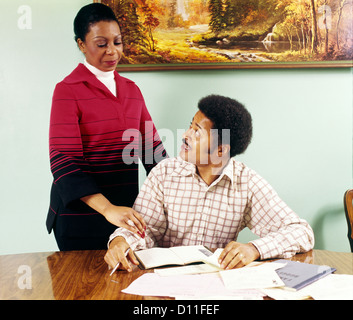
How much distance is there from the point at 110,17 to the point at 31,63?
753mm

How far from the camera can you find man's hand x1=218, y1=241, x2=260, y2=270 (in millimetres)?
1343

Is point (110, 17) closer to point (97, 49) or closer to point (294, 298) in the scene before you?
point (97, 49)

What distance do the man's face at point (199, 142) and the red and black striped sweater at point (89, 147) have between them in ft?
1.04

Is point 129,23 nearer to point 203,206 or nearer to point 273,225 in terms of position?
point 203,206

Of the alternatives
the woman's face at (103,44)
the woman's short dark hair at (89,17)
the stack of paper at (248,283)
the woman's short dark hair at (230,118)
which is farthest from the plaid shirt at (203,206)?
the woman's short dark hair at (89,17)

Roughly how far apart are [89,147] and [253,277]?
938 millimetres

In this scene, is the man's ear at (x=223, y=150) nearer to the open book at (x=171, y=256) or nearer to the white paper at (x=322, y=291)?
the open book at (x=171, y=256)

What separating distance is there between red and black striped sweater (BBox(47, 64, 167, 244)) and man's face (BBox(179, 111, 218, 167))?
0.32 metres

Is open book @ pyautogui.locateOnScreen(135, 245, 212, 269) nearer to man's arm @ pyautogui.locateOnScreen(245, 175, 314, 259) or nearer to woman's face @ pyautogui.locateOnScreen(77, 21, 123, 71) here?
man's arm @ pyautogui.locateOnScreen(245, 175, 314, 259)

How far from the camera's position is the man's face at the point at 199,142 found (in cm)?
166

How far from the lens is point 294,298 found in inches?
43.3

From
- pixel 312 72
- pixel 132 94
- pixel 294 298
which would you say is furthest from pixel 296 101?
pixel 294 298

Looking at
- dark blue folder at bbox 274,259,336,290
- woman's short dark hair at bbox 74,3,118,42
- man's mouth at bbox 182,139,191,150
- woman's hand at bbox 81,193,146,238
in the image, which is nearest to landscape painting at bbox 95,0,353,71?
woman's short dark hair at bbox 74,3,118,42
